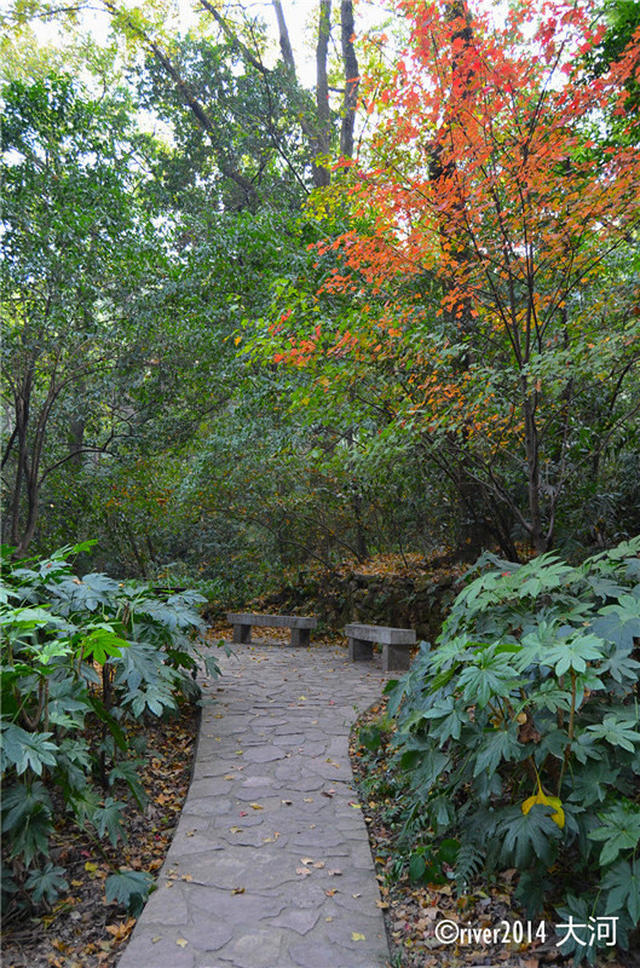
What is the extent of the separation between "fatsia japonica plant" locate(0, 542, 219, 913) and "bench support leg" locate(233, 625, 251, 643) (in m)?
5.57

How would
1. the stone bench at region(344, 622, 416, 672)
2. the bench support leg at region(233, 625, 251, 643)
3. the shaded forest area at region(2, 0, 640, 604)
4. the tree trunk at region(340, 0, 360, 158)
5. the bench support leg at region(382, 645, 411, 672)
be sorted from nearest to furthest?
the shaded forest area at region(2, 0, 640, 604)
the stone bench at region(344, 622, 416, 672)
the bench support leg at region(382, 645, 411, 672)
the bench support leg at region(233, 625, 251, 643)
the tree trunk at region(340, 0, 360, 158)

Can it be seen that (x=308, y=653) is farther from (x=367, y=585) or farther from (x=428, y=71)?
(x=428, y=71)

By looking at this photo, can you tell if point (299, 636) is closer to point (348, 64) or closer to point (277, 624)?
point (277, 624)

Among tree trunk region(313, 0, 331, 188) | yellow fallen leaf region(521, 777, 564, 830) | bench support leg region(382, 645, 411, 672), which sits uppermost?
tree trunk region(313, 0, 331, 188)

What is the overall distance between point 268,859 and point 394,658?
3992 mm

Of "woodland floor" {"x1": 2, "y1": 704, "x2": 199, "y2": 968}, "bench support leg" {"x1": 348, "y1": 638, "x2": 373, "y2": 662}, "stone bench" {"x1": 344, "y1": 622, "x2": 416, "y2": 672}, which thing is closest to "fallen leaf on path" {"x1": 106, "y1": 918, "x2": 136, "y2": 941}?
"woodland floor" {"x1": 2, "y1": 704, "x2": 199, "y2": 968}

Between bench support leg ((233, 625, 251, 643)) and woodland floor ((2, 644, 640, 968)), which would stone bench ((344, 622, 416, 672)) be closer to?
bench support leg ((233, 625, 251, 643))

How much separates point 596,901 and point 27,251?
8.37 meters

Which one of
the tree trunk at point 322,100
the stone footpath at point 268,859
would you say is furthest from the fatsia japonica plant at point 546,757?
the tree trunk at point 322,100

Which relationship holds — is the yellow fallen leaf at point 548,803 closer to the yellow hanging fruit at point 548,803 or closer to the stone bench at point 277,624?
the yellow hanging fruit at point 548,803

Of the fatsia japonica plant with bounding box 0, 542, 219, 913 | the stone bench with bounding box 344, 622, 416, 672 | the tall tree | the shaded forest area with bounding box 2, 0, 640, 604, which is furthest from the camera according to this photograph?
the tall tree

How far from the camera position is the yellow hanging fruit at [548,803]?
213 centimetres

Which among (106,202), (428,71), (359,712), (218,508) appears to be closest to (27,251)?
(106,202)

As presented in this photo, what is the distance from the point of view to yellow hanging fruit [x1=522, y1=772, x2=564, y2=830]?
2.13m
